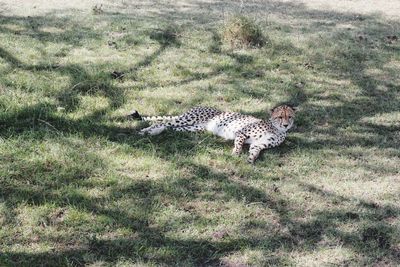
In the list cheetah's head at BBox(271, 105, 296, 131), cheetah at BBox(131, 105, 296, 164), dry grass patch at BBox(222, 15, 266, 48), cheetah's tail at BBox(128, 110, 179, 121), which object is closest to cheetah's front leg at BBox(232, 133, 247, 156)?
cheetah at BBox(131, 105, 296, 164)

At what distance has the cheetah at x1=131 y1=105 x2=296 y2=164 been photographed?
22.1 ft

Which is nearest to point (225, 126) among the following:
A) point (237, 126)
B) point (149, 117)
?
point (237, 126)

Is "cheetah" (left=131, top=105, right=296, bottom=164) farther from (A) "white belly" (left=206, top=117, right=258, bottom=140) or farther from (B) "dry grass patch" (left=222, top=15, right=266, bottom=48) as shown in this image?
Result: (B) "dry grass patch" (left=222, top=15, right=266, bottom=48)

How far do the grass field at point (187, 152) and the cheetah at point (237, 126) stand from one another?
137mm

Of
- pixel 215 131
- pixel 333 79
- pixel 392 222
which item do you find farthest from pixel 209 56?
pixel 392 222

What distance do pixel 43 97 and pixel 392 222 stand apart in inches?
189

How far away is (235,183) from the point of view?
593 centimetres

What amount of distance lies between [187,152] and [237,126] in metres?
0.81

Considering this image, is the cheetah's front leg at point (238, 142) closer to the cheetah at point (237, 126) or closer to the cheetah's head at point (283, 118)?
the cheetah at point (237, 126)

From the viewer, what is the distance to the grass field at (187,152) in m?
4.86

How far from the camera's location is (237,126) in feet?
22.9

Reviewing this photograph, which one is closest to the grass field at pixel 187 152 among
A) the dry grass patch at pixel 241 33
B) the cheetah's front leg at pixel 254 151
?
the cheetah's front leg at pixel 254 151

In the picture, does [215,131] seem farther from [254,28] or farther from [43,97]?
[254,28]

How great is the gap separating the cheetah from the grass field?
0.14 meters
